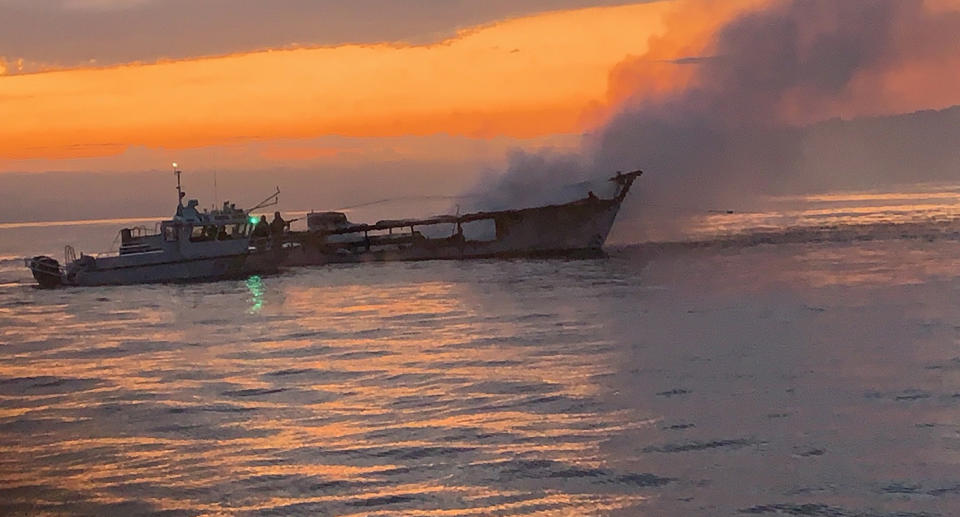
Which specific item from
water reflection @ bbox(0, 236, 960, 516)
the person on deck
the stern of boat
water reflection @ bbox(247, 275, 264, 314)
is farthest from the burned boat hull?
water reflection @ bbox(0, 236, 960, 516)

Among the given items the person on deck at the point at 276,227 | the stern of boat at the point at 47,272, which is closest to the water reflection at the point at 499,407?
the stern of boat at the point at 47,272

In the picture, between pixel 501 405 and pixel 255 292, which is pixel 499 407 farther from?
pixel 255 292

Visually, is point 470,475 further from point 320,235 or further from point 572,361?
point 320,235

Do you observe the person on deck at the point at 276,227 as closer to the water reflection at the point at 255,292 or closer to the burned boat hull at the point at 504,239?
the burned boat hull at the point at 504,239

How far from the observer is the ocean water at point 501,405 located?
71.4ft

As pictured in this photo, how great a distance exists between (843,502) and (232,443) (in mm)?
13621

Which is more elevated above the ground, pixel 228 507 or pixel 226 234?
pixel 226 234

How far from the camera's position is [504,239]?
4087 inches

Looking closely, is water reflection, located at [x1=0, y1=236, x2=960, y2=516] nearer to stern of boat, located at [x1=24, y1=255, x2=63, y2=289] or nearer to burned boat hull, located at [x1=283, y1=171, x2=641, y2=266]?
stern of boat, located at [x1=24, y1=255, x2=63, y2=289]

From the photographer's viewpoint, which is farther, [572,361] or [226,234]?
[226,234]

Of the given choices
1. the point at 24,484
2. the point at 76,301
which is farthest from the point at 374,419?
the point at 76,301

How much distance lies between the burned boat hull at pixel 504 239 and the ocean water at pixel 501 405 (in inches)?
1389

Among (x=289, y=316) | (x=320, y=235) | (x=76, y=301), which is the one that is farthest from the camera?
(x=320, y=235)

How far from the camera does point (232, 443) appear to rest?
26.8m
